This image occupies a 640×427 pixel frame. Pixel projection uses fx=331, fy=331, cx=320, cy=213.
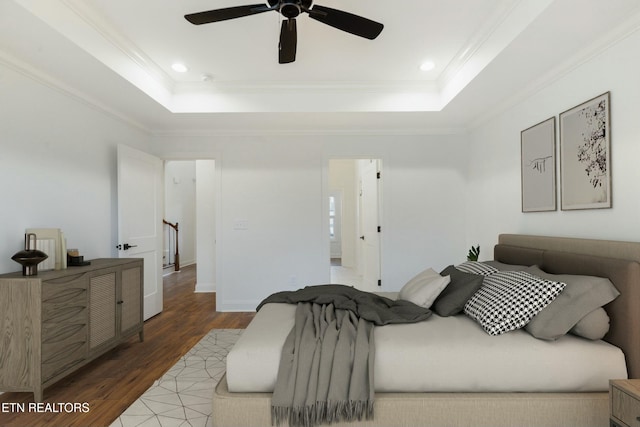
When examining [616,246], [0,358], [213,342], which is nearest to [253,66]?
[213,342]

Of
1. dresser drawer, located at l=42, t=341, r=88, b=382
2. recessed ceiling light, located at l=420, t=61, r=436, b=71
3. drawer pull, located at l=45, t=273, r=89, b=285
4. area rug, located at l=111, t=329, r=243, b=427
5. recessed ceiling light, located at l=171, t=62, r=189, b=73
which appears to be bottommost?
area rug, located at l=111, t=329, r=243, b=427

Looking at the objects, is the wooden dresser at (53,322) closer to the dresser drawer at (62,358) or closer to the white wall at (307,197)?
the dresser drawer at (62,358)

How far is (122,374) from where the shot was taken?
2625 millimetres

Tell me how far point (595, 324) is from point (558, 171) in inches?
53.8

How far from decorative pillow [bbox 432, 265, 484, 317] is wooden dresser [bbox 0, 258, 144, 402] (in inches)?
103

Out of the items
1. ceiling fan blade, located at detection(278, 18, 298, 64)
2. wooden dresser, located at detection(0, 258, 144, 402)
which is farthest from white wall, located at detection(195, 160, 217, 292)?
ceiling fan blade, located at detection(278, 18, 298, 64)

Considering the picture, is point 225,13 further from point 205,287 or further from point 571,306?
point 205,287

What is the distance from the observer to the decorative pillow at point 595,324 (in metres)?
1.79

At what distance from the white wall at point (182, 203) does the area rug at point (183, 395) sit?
5695mm

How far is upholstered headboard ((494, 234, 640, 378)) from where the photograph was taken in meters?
1.75

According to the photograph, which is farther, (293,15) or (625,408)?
(293,15)

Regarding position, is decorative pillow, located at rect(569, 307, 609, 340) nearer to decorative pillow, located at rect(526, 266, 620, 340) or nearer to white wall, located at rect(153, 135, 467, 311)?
decorative pillow, located at rect(526, 266, 620, 340)

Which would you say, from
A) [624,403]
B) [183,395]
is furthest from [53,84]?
[624,403]

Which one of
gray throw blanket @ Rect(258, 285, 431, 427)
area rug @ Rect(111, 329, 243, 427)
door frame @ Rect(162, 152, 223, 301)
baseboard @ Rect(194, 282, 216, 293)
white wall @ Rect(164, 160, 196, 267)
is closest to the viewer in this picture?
gray throw blanket @ Rect(258, 285, 431, 427)
